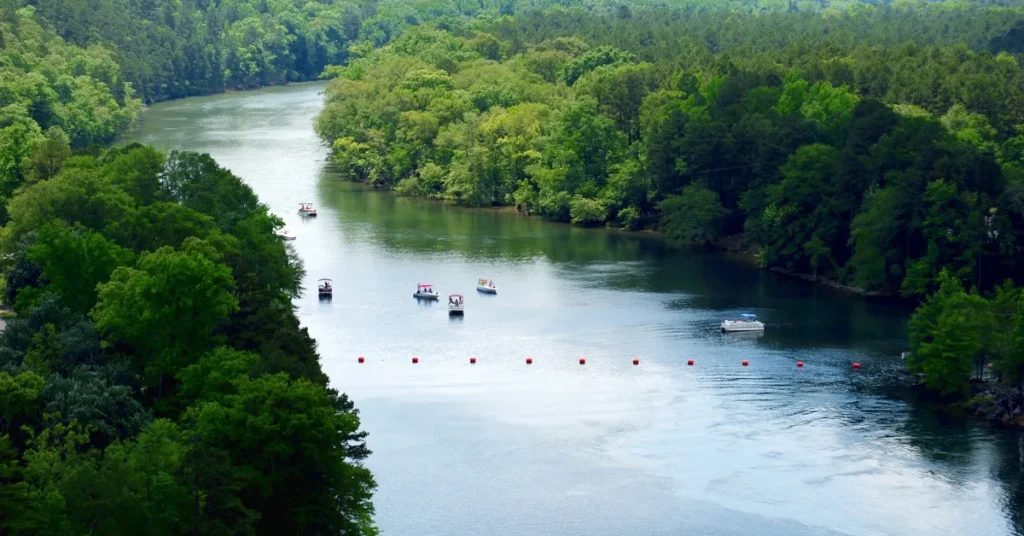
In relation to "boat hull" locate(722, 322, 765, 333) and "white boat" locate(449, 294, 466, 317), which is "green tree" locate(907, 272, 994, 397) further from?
"white boat" locate(449, 294, 466, 317)

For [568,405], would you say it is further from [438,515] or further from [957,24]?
[957,24]

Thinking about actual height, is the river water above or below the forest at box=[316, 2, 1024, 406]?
below

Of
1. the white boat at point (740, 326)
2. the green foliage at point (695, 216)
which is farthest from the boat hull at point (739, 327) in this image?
the green foliage at point (695, 216)

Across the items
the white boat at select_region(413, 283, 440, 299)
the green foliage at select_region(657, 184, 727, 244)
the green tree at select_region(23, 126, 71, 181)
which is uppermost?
the green tree at select_region(23, 126, 71, 181)

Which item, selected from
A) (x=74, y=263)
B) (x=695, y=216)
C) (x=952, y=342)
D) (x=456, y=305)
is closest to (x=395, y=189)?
(x=695, y=216)

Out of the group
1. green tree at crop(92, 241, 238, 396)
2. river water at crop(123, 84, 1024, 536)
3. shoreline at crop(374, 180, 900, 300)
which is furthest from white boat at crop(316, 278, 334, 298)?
green tree at crop(92, 241, 238, 396)

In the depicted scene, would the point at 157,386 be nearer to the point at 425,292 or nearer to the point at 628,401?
the point at 628,401
